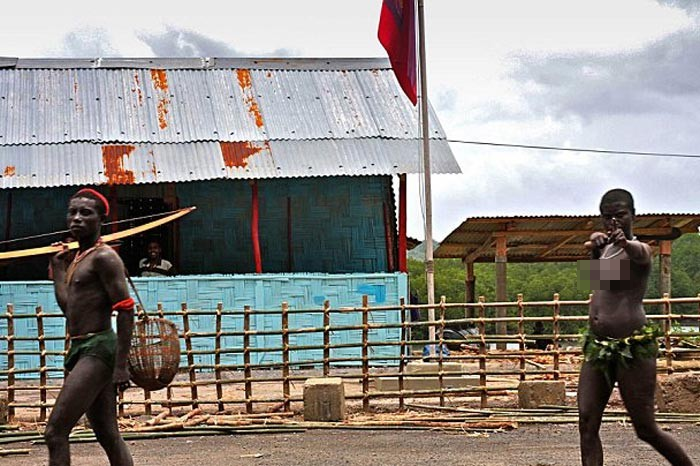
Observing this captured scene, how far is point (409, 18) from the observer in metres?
15.0

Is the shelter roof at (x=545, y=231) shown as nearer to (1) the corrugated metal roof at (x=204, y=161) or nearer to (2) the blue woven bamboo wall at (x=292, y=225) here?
(2) the blue woven bamboo wall at (x=292, y=225)

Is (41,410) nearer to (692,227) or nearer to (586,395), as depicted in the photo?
(586,395)

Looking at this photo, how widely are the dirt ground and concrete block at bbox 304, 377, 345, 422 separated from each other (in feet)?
1.43

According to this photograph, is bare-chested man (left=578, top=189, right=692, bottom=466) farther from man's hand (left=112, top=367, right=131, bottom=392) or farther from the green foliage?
the green foliage

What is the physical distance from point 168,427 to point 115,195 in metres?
7.02

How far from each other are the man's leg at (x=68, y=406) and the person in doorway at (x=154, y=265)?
34.0 feet

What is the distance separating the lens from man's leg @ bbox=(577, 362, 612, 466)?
5719 millimetres

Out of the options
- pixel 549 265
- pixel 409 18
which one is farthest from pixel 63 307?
pixel 549 265

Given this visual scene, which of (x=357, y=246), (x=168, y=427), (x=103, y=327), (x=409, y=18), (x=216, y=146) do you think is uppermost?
(x=409, y=18)

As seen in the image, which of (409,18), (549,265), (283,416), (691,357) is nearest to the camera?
(283,416)

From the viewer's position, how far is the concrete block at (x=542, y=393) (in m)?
11.0

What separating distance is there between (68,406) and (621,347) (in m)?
2.91

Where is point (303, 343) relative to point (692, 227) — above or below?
below

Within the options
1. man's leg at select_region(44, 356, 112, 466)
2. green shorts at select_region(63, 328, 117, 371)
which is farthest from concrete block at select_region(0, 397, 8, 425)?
man's leg at select_region(44, 356, 112, 466)
